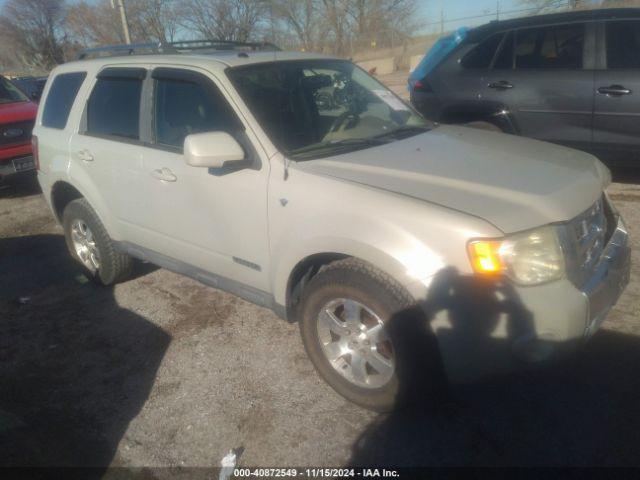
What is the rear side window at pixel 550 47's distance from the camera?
544 cm

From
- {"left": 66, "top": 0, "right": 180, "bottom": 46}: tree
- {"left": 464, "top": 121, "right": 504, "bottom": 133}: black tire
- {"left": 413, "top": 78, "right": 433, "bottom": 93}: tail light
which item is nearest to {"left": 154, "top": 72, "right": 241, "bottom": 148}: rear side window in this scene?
{"left": 464, "top": 121, "right": 504, "bottom": 133}: black tire

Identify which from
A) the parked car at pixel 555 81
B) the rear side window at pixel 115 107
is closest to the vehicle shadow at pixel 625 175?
the parked car at pixel 555 81

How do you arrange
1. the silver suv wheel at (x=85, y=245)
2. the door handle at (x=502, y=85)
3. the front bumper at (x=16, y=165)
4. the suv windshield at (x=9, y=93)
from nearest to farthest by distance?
the silver suv wheel at (x=85, y=245), the door handle at (x=502, y=85), the front bumper at (x=16, y=165), the suv windshield at (x=9, y=93)

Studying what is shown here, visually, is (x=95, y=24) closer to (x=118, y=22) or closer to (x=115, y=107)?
(x=118, y=22)

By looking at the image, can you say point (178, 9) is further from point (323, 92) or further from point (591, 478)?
point (591, 478)

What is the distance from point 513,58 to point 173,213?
4.23 m

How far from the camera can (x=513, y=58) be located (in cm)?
574

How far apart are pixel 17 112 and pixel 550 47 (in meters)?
7.34

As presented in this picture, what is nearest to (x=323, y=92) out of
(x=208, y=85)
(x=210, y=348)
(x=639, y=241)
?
(x=208, y=85)

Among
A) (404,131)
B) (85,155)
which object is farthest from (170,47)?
(404,131)

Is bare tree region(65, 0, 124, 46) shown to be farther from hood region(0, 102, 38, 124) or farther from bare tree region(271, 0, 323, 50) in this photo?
hood region(0, 102, 38, 124)

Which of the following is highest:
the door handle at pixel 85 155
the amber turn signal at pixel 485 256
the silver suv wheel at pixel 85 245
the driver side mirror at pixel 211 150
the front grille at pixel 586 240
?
the driver side mirror at pixel 211 150

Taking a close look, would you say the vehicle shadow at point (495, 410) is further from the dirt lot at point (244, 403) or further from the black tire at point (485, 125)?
the black tire at point (485, 125)

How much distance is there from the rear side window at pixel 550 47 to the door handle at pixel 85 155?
14.6 ft
